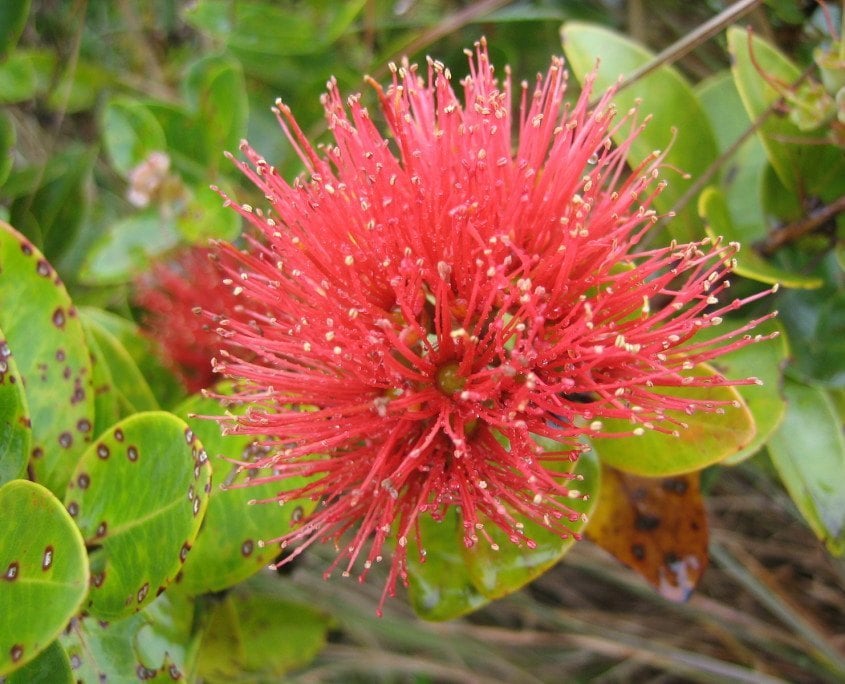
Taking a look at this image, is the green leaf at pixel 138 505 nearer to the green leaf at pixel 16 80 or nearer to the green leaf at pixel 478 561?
the green leaf at pixel 478 561

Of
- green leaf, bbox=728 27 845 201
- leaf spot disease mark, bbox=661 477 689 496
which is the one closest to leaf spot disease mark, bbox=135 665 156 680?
leaf spot disease mark, bbox=661 477 689 496

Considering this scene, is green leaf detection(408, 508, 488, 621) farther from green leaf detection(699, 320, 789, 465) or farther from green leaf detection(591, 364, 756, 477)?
green leaf detection(699, 320, 789, 465)

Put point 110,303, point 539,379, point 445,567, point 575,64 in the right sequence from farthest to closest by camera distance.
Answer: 1. point 110,303
2. point 575,64
3. point 445,567
4. point 539,379

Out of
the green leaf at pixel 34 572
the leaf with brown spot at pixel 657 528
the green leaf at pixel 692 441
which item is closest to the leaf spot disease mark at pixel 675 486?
the leaf with brown spot at pixel 657 528

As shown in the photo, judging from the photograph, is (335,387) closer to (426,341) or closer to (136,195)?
(426,341)

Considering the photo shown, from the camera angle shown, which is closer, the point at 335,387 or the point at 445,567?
the point at 335,387

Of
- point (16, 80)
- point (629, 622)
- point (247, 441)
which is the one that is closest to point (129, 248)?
point (16, 80)

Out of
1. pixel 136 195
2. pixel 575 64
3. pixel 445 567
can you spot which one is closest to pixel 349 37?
pixel 136 195
